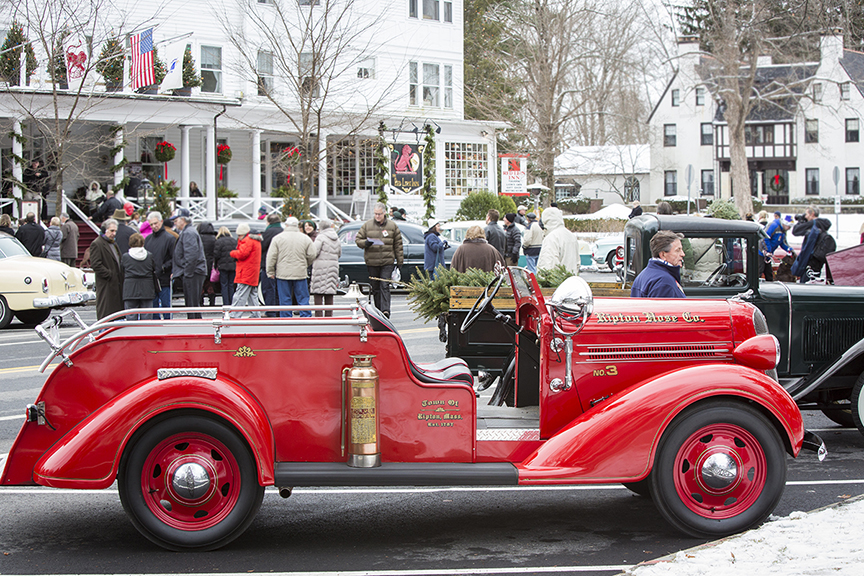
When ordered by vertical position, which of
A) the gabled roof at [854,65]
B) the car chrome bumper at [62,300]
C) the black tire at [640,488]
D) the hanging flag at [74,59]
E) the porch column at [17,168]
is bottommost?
the black tire at [640,488]

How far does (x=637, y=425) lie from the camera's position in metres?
5.00

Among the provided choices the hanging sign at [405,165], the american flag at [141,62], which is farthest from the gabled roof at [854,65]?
the american flag at [141,62]

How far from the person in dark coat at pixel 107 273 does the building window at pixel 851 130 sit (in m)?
59.4

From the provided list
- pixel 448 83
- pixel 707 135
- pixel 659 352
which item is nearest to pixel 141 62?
pixel 448 83

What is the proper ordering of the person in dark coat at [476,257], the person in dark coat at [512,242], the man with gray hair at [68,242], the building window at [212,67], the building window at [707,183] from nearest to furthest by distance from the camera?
the person in dark coat at [476,257] < the person in dark coat at [512,242] < the man with gray hair at [68,242] < the building window at [212,67] < the building window at [707,183]

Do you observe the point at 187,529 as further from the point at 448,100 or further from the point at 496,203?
the point at 448,100

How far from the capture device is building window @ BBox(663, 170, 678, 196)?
66.7 meters

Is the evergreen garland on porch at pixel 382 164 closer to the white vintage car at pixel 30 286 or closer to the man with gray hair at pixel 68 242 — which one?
the man with gray hair at pixel 68 242

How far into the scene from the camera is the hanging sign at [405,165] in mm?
32688

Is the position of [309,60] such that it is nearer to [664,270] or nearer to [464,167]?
[464,167]

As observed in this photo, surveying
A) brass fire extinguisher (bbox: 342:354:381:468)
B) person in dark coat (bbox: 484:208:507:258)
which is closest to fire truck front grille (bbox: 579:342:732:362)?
brass fire extinguisher (bbox: 342:354:381:468)

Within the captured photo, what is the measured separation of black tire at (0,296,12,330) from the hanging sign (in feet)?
63.0

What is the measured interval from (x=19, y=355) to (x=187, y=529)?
8507 mm

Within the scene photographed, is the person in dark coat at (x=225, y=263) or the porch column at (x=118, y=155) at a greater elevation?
the porch column at (x=118, y=155)
